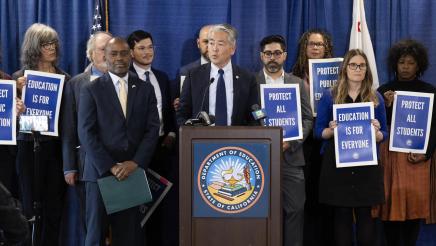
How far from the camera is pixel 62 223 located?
5914 millimetres

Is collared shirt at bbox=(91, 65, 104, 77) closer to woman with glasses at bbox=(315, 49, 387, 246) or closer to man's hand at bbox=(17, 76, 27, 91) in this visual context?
man's hand at bbox=(17, 76, 27, 91)

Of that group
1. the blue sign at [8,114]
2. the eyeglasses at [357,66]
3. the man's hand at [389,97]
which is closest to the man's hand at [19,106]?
the blue sign at [8,114]

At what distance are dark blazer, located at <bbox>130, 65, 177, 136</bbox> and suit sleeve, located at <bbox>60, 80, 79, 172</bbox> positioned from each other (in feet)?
1.70

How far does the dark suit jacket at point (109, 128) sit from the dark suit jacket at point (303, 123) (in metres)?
0.96

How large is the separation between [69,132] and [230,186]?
1789 mm

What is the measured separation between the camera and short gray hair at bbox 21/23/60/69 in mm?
5191

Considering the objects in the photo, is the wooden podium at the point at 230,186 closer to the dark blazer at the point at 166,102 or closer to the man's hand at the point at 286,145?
the man's hand at the point at 286,145

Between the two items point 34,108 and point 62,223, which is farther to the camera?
point 62,223

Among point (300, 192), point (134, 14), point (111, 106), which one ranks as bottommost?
point (300, 192)

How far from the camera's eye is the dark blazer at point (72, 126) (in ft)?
16.5

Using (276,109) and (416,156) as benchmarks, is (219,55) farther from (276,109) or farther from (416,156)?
(416,156)

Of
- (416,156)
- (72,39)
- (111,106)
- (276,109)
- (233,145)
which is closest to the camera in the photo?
(233,145)

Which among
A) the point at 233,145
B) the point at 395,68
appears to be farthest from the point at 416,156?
the point at 233,145

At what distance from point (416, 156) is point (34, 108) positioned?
283 centimetres
